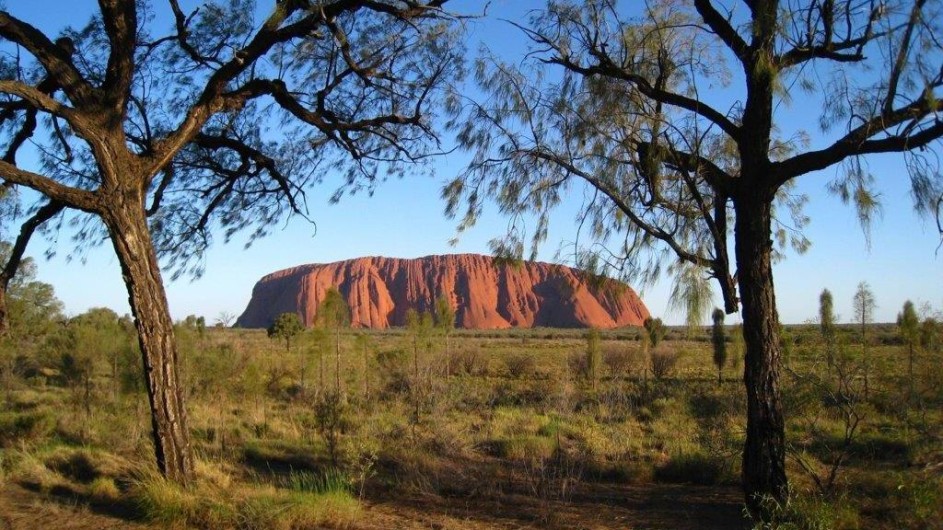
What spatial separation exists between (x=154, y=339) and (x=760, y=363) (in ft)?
18.3

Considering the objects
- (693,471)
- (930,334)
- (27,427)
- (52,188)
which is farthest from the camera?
(930,334)

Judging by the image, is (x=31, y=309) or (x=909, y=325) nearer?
(x=909, y=325)

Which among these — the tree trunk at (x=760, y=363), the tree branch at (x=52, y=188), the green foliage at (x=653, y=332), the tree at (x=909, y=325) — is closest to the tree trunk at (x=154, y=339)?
the tree branch at (x=52, y=188)

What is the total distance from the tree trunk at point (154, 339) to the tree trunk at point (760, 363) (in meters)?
5.28

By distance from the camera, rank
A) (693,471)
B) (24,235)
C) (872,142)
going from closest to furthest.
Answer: (872,142), (24,235), (693,471)

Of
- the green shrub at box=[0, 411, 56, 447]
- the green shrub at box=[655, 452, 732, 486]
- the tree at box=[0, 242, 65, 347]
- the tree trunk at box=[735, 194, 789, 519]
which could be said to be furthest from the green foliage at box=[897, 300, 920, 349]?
the tree at box=[0, 242, 65, 347]

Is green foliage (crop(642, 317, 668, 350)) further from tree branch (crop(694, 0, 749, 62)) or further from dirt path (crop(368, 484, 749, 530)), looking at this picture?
tree branch (crop(694, 0, 749, 62))

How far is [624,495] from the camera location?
28.3 ft

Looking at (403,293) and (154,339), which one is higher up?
(403,293)

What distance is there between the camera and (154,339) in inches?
266

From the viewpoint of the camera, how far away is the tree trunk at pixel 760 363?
674 cm

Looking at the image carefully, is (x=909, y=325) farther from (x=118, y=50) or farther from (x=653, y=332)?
(x=118, y=50)

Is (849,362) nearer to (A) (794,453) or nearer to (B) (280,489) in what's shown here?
(A) (794,453)

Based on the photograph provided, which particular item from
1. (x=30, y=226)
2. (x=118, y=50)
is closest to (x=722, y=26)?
(x=118, y=50)
